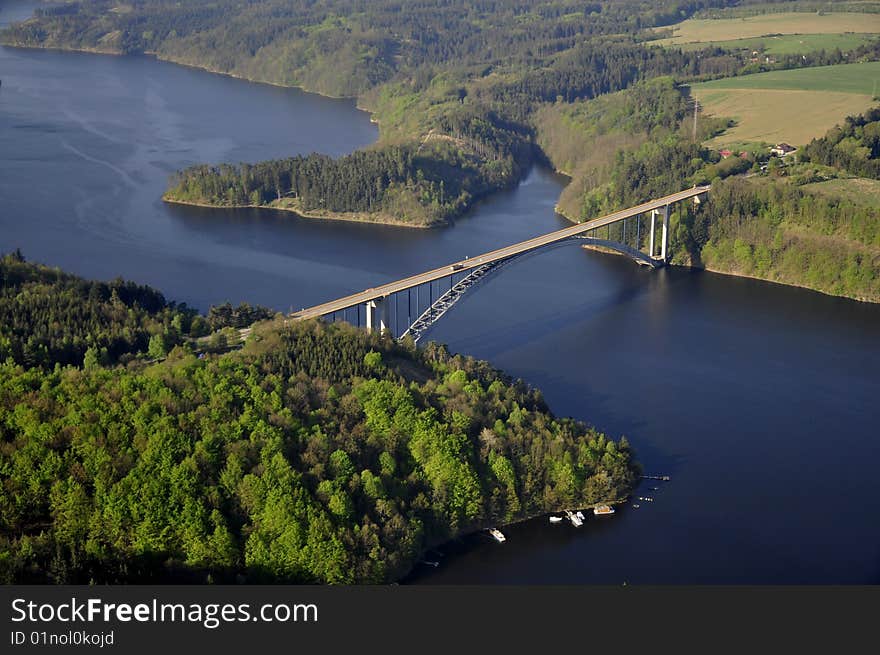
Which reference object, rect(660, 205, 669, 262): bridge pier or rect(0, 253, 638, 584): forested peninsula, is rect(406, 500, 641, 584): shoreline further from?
rect(660, 205, 669, 262): bridge pier

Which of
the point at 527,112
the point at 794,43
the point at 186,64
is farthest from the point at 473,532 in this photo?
the point at 186,64

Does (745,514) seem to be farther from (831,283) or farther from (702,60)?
(702,60)

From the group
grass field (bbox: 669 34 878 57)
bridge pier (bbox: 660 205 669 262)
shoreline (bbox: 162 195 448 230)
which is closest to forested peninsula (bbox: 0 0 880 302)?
shoreline (bbox: 162 195 448 230)

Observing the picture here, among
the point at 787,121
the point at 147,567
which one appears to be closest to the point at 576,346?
the point at 147,567

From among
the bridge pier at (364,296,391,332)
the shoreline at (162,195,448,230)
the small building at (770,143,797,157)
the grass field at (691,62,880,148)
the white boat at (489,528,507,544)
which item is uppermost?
the grass field at (691,62,880,148)

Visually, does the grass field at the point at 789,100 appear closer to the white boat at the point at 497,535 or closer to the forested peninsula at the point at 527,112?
the forested peninsula at the point at 527,112

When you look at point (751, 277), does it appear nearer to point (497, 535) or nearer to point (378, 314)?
point (378, 314)
